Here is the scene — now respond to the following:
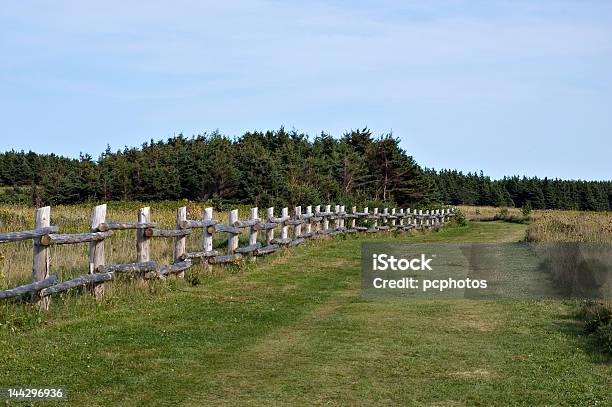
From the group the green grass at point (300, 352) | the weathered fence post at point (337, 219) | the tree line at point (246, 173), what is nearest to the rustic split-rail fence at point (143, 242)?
the green grass at point (300, 352)

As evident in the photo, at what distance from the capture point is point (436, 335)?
38.1 feet

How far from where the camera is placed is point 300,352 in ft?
33.3

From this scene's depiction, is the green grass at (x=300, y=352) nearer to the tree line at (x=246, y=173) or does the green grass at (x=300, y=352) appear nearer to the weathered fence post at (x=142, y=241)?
the weathered fence post at (x=142, y=241)

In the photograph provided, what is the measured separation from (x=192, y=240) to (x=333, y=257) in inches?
178

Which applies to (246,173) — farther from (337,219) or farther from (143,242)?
(143,242)

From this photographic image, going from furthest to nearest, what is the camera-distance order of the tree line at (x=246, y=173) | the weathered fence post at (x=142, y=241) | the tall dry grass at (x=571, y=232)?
the tree line at (x=246, y=173), the tall dry grass at (x=571, y=232), the weathered fence post at (x=142, y=241)

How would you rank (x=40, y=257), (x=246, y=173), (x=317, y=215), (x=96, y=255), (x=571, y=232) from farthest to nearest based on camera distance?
(x=246, y=173)
(x=317, y=215)
(x=571, y=232)
(x=96, y=255)
(x=40, y=257)

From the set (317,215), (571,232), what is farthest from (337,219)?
(571,232)

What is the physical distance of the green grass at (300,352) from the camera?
318 inches

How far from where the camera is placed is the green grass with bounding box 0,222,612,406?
26.5 ft

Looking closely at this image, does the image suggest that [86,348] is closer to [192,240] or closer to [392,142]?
[192,240]

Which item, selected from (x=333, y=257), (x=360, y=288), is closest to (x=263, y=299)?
(x=360, y=288)

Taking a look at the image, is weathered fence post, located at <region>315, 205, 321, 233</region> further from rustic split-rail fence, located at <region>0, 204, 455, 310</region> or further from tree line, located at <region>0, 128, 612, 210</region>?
tree line, located at <region>0, 128, 612, 210</region>

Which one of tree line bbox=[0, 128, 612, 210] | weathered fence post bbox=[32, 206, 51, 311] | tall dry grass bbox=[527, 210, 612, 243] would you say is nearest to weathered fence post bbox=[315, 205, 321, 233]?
tall dry grass bbox=[527, 210, 612, 243]
